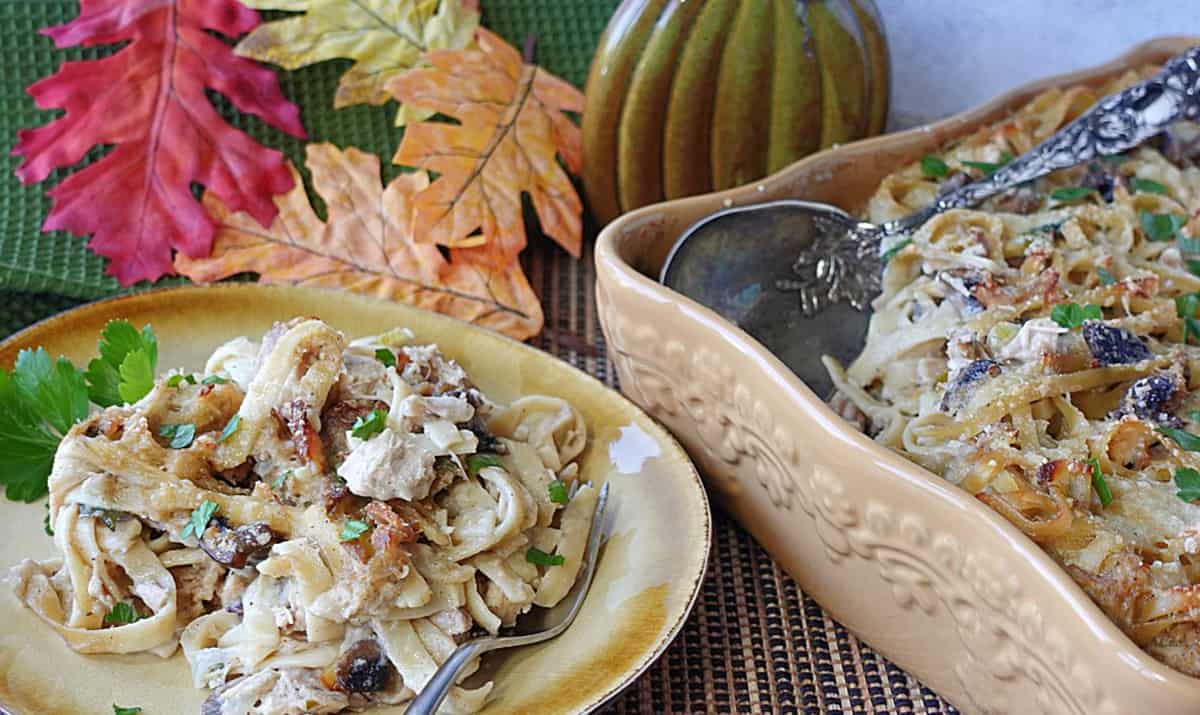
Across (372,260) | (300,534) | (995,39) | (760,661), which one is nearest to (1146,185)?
(995,39)

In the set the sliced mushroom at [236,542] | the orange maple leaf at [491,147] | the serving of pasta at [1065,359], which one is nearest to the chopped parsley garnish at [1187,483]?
the serving of pasta at [1065,359]

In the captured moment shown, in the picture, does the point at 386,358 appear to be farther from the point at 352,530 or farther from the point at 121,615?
the point at 121,615

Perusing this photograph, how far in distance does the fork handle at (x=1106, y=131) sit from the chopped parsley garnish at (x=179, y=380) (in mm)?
1217

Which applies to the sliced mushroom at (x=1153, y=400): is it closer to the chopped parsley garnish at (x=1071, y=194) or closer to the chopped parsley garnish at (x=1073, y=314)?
the chopped parsley garnish at (x=1073, y=314)

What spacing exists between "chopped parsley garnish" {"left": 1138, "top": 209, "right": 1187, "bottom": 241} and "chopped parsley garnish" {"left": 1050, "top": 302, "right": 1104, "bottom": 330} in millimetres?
354

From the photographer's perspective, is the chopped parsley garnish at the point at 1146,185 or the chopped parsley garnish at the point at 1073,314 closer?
the chopped parsley garnish at the point at 1073,314

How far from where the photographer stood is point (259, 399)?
1.78 meters

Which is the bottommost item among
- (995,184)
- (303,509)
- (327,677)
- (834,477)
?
(327,677)

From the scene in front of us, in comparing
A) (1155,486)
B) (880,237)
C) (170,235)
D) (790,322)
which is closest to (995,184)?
(880,237)

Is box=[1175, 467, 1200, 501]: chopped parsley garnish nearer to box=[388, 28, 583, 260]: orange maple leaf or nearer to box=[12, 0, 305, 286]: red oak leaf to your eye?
box=[388, 28, 583, 260]: orange maple leaf

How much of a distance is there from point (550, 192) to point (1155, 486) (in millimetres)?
1428

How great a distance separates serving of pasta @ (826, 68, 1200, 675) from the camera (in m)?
1.49

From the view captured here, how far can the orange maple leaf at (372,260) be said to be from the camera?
8.16 feet

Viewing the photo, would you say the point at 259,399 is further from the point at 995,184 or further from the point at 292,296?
the point at 995,184
